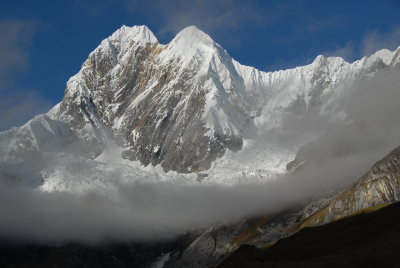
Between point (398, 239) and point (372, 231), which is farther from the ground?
point (372, 231)

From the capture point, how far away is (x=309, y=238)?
7726 inches

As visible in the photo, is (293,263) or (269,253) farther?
(269,253)

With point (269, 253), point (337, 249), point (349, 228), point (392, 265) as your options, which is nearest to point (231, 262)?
point (269, 253)

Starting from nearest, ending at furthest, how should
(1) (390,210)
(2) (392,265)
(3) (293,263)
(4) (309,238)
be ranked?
(2) (392,265)
(3) (293,263)
(1) (390,210)
(4) (309,238)

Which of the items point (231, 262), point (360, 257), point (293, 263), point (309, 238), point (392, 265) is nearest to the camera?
point (392, 265)

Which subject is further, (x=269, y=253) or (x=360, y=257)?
(x=269, y=253)

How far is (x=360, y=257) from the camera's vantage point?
138 metres

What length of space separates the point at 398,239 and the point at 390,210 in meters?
39.6

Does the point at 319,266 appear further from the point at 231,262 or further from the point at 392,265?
the point at 231,262

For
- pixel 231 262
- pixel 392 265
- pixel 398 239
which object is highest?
pixel 231 262

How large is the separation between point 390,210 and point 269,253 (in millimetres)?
35394

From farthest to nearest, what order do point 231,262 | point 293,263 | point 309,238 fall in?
point 309,238 → point 231,262 → point 293,263

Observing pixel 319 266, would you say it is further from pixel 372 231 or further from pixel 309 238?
pixel 309 238

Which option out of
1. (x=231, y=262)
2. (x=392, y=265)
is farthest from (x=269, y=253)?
(x=392, y=265)
